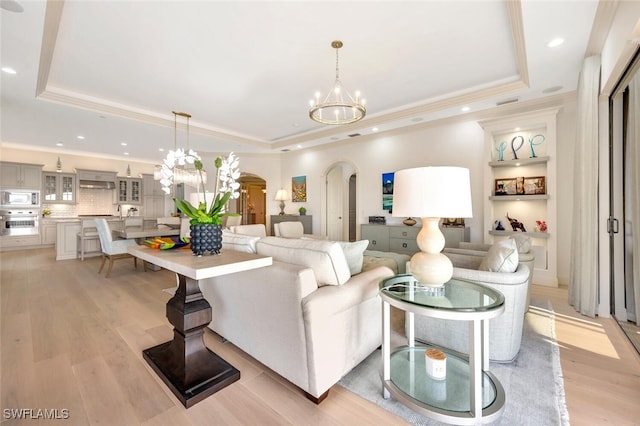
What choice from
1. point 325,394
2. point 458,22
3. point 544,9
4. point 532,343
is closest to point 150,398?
point 325,394

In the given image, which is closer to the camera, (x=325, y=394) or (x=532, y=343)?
(x=325, y=394)

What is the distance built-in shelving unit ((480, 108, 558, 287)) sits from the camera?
379cm

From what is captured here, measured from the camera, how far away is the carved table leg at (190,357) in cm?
172

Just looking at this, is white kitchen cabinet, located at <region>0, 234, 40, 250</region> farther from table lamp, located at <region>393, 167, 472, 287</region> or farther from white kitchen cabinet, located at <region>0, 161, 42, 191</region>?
table lamp, located at <region>393, 167, 472, 287</region>

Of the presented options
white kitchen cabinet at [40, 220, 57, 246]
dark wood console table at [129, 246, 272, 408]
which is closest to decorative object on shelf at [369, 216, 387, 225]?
dark wood console table at [129, 246, 272, 408]

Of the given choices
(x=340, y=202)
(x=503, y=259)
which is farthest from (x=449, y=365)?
(x=340, y=202)

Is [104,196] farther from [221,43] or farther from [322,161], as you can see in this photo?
[221,43]

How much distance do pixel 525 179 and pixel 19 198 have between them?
1137 cm

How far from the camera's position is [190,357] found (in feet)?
5.97

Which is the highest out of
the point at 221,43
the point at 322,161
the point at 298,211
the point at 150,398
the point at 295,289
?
the point at 221,43

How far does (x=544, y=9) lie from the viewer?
210cm

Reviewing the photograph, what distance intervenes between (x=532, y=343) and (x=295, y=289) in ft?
7.18

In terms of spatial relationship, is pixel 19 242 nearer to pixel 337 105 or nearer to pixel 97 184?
pixel 97 184

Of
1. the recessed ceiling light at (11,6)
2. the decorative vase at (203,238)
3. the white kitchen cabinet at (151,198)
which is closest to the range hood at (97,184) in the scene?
the white kitchen cabinet at (151,198)
